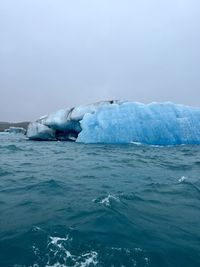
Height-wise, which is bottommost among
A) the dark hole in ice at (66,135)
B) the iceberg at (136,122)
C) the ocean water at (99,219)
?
the ocean water at (99,219)

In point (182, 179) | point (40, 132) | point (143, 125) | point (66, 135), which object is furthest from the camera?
point (66, 135)

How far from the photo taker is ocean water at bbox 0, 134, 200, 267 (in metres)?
3.84

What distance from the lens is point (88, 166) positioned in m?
10.3

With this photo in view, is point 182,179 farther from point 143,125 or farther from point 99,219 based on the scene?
point 143,125

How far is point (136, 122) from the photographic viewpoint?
19453 millimetres

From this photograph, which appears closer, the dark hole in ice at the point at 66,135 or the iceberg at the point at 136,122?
the iceberg at the point at 136,122

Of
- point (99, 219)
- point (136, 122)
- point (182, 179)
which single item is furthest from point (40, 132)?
point (99, 219)

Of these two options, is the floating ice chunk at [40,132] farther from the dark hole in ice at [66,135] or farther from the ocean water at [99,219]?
the ocean water at [99,219]

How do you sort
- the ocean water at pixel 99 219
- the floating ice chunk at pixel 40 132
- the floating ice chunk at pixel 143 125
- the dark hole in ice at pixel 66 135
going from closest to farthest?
the ocean water at pixel 99 219
the floating ice chunk at pixel 143 125
the floating ice chunk at pixel 40 132
the dark hole in ice at pixel 66 135

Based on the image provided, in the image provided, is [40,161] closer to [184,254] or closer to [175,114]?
[184,254]

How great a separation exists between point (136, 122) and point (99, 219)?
14.7m

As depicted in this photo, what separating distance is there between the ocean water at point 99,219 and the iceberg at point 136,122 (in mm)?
10261

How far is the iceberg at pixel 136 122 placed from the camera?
63.1 ft

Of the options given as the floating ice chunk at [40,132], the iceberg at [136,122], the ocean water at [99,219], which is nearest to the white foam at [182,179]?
the ocean water at [99,219]
